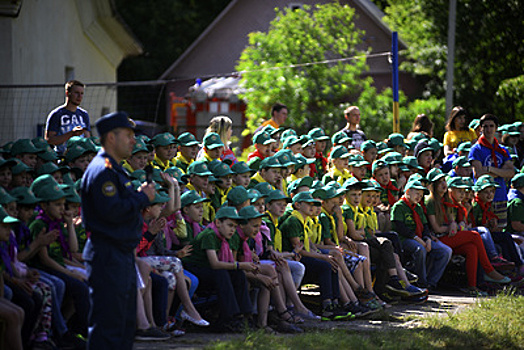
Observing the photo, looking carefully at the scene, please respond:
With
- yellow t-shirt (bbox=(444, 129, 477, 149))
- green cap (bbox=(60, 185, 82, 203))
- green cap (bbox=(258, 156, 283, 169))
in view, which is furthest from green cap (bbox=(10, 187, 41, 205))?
yellow t-shirt (bbox=(444, 129, 477, 149))

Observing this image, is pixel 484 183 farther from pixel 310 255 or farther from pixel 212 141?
pixel 212 141

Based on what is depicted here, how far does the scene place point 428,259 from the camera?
1062 centimetres

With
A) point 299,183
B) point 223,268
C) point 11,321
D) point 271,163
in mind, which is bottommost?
point 11,321

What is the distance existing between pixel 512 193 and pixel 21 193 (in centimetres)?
733

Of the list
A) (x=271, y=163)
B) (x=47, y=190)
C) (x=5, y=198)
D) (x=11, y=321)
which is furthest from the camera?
(x=271, y=163)

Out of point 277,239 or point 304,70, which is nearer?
point 277,239

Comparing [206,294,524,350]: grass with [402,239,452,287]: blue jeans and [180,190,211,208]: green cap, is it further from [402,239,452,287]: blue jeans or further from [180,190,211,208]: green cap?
[180,190,211,208]: green cap

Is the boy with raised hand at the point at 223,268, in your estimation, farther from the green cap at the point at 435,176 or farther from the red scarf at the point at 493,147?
the red scarf at the point at 493,147

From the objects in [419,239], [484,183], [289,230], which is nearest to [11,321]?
[289,230]

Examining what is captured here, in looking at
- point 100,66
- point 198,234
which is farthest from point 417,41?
point 198,234

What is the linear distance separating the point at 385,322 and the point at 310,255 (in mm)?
1047

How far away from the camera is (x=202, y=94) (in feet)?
96.7

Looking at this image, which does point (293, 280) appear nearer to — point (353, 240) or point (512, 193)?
point (353, 240)

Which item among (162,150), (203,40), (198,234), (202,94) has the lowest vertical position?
(198,234)
